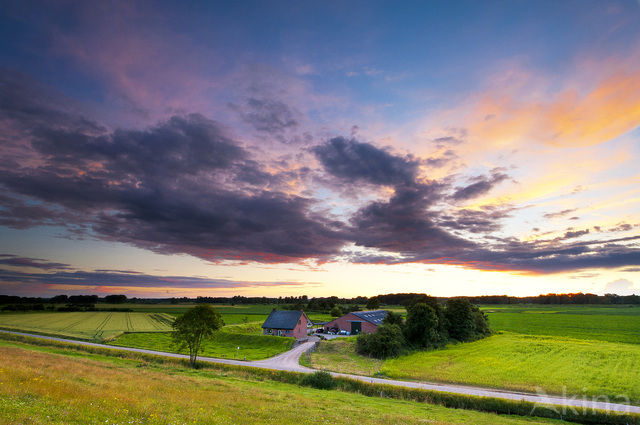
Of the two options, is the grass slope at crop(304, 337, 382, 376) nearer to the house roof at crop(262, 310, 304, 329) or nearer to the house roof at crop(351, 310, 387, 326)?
the house roof at crop(262, 310, 304, 329)

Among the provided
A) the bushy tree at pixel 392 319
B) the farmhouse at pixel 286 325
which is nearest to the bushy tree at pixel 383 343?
the bushy tree at pixel 392 319

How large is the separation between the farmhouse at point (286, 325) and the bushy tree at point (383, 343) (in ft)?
78.9

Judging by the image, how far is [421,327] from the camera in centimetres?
6925

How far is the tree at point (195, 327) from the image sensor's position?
4766 cm

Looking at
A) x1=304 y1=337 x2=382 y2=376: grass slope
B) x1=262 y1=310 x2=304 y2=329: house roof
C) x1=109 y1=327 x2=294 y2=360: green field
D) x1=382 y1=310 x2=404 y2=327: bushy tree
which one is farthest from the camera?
x1=262 y1=310 x2=304 y2=329: house roof

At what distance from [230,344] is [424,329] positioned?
44192 mm

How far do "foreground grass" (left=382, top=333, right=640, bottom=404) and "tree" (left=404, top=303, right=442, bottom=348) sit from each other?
293 centimetres

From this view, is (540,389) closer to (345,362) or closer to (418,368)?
(418,368)

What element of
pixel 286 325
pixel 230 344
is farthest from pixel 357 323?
pixel 230 344

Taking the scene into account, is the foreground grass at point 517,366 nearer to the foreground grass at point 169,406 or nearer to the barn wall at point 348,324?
the foreground grass at point 169,406

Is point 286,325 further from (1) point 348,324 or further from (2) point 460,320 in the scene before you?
(2) point 460,320

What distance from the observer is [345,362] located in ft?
181

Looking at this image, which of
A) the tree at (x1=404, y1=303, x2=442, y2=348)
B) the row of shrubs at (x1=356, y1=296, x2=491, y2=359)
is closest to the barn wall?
the row of shrubs at (x1=356, y1=296, x2=491, y2=359)

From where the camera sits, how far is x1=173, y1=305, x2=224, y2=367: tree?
156 feet
